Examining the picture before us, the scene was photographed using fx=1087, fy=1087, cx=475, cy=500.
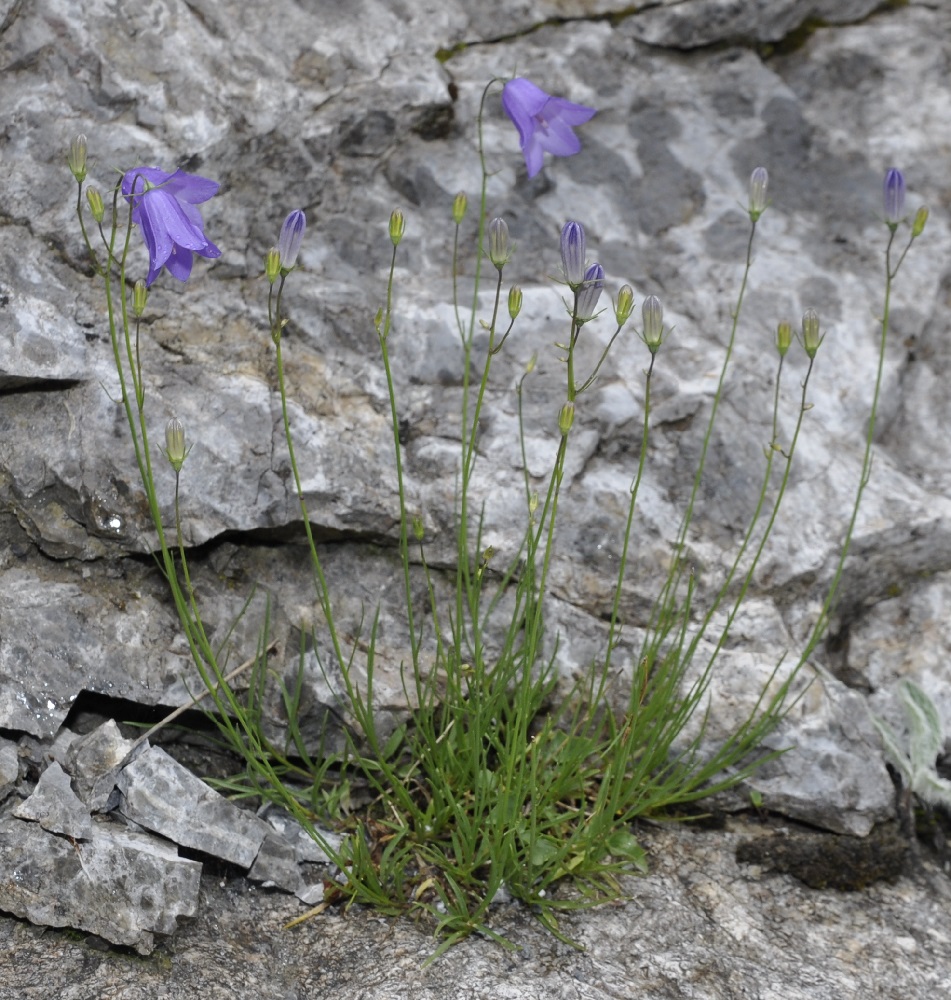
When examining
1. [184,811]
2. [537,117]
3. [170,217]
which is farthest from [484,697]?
[537,117]

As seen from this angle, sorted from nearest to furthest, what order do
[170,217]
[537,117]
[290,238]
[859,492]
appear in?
[290,238], [170,217], [859,492], [537,117]

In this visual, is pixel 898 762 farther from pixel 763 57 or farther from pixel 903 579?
pixel 763 57

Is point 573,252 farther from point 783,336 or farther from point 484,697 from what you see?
point 484,697

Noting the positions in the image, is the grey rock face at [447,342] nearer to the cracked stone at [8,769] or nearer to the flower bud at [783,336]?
the cracked stone at [8,769]

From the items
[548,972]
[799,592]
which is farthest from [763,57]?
[548,972]

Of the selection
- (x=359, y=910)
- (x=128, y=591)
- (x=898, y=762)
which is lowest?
(x=359, y=910)

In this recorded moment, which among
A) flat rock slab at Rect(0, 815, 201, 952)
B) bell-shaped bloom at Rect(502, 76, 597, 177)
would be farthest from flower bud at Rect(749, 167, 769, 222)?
flat rock slab at Rect(0, 815, 201, 952)

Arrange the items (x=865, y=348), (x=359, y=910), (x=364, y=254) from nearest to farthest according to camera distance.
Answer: (x=359, y=910)
(x=364, y=254)
(x=865, y=348)
